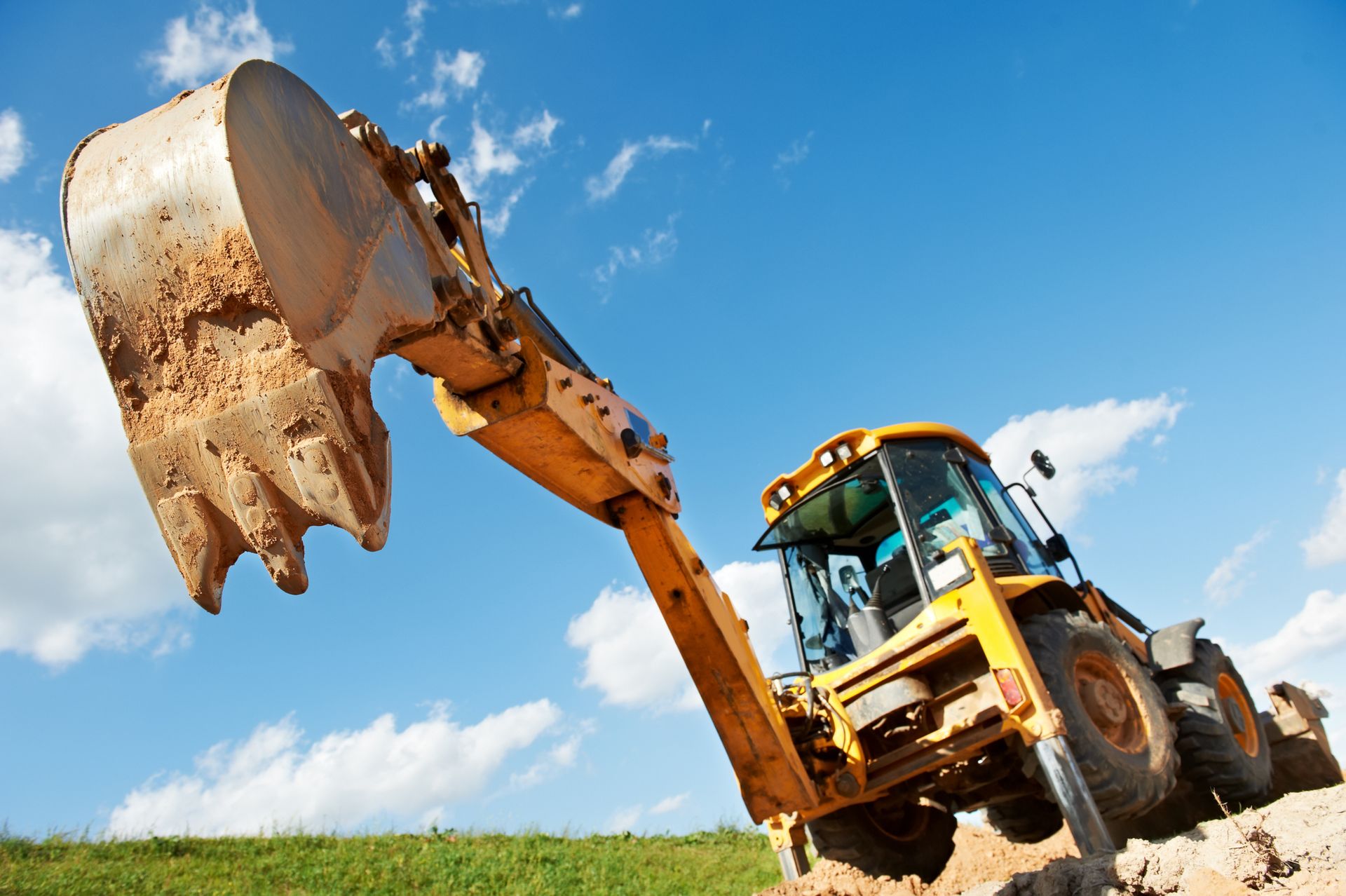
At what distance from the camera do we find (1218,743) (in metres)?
5.50

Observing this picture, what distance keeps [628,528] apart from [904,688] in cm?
176

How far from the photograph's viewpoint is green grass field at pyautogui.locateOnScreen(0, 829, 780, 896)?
23.4 feet

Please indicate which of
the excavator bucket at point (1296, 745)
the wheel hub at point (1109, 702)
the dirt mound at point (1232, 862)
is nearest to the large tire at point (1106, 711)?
the wheel hub at point (1109, 702)

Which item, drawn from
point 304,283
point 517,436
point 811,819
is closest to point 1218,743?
point 811,819

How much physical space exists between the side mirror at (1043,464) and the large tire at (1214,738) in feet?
4.75

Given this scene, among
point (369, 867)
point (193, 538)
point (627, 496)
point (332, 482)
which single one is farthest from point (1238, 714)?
point (369, 867)

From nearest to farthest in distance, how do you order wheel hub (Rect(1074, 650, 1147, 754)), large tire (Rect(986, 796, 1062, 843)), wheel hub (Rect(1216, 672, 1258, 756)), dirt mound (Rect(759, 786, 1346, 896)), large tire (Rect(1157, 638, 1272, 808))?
dirt mound (Rect(759, 786, 1346, 896)), wheel hub (Rect(1074, 650, 1147, 754)), large tire (Rect(1157, 638, 1272, 808)), wheel hub (Rect(1216, 672, 1258, 756)), large tire (Rect(986, 796, 1062, 843))

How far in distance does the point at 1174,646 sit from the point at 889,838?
224cm

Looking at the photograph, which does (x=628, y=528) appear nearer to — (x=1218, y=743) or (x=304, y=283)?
(x=304, y=283)

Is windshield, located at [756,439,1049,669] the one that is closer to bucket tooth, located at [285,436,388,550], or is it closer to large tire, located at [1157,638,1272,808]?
large tire, located at [1157,638,1272,808]

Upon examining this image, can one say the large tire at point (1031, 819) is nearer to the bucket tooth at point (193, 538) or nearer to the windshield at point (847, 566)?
the windshield at point (847, 566)

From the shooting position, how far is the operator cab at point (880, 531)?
18.7 feet

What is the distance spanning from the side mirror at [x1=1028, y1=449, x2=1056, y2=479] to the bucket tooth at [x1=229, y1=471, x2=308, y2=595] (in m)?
5.18

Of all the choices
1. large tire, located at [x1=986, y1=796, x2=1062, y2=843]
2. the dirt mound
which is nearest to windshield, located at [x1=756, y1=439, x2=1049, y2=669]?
large tire, located at [x1=986, y1=796, x2=1062, y2=843]
